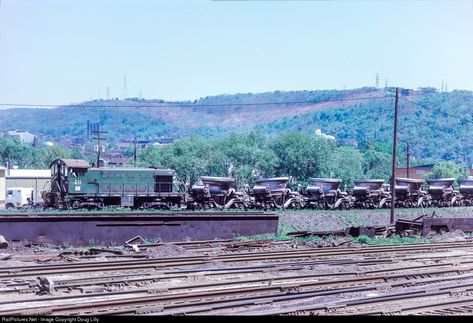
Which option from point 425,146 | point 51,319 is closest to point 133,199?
point 51,319

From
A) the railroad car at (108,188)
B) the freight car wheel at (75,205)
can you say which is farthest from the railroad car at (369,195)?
the freight car wheel at (75,205)

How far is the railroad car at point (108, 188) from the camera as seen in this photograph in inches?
1462

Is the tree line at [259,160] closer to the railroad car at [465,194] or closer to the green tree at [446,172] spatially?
the green tree at [446,172]

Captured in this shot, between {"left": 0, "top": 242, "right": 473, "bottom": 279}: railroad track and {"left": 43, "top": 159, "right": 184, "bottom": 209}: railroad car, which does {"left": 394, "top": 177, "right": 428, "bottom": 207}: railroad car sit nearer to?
{"left": 43, "top": 159, "right": 184, "bottom": 209}: railroad car

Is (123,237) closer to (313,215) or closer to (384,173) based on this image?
(313,215)

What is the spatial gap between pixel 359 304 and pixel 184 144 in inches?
3222

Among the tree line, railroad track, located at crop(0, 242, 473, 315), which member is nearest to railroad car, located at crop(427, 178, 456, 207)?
railroad track, located at crop(0, 242, 473, 315)

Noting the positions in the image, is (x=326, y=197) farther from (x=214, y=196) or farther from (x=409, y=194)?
(x=214, y=196)

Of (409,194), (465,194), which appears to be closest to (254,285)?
(409,194)

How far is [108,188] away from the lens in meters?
37.9

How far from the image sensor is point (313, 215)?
3612cm

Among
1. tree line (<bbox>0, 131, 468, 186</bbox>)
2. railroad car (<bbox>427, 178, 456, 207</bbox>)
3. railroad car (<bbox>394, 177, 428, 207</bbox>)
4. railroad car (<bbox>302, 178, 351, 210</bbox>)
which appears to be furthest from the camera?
tree line (<bbox>0, 131, 468, 186</bbox>)

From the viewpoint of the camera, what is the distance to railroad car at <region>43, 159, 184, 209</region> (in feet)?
122

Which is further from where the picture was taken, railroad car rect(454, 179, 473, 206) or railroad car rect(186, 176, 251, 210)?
railroad car rect(454, 179, 473, 206)
